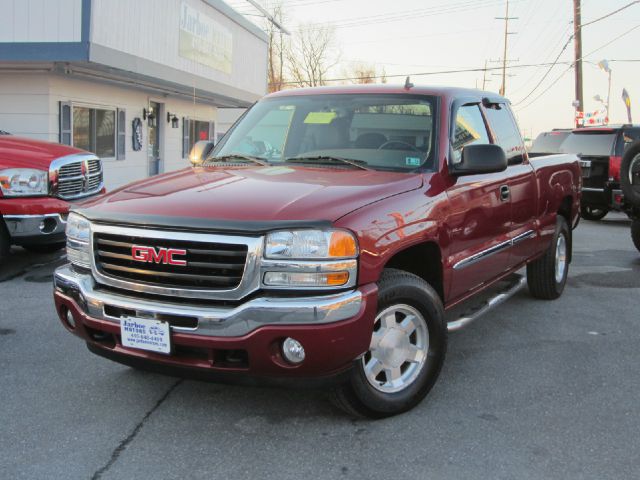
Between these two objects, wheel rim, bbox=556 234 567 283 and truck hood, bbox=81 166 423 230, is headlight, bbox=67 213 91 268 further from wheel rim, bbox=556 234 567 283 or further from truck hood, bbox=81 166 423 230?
wheel rim, bbox=556 234 567 283

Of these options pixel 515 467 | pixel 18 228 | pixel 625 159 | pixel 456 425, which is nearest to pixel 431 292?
pixel 456 425

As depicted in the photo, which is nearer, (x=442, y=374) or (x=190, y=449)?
(x=190, y=449)

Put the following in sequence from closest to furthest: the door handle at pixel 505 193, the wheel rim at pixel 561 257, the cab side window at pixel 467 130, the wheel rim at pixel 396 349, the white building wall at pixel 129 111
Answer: the wheel rim at pixel 396 349 < the cab side window at pixel 467 130 < the door handle at pixel 505 193 < the wheel rim at pixel 561 257 < the white building wall at pixel 129 111

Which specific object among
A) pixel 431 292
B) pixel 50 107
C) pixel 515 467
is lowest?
pixel 515 467

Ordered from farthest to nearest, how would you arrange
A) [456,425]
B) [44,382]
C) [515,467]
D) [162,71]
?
1. [162,71]
2. [44,382]
3. [456,425]
4. [515,467]

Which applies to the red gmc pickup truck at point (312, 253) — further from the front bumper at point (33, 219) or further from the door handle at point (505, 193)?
the front bumper at point (33, 219)

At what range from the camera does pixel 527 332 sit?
17.4ft

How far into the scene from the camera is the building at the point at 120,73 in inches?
465

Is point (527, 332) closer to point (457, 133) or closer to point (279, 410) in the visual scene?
point (457, 133)

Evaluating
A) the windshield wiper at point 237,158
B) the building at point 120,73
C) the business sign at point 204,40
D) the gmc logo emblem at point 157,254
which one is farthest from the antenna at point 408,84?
the business sign at point 204,40

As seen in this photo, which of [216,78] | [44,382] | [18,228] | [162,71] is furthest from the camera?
[216,78]

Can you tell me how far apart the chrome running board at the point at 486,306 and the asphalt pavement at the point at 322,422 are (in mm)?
328

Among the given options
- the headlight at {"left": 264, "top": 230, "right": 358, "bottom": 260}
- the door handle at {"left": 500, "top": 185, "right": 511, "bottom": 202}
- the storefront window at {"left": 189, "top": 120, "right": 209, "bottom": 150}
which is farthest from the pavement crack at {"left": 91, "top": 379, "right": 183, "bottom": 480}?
the storefront window at {"left": 189, "top": 120, "right": 209, "bottom": 150}

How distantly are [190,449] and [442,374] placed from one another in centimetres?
177
